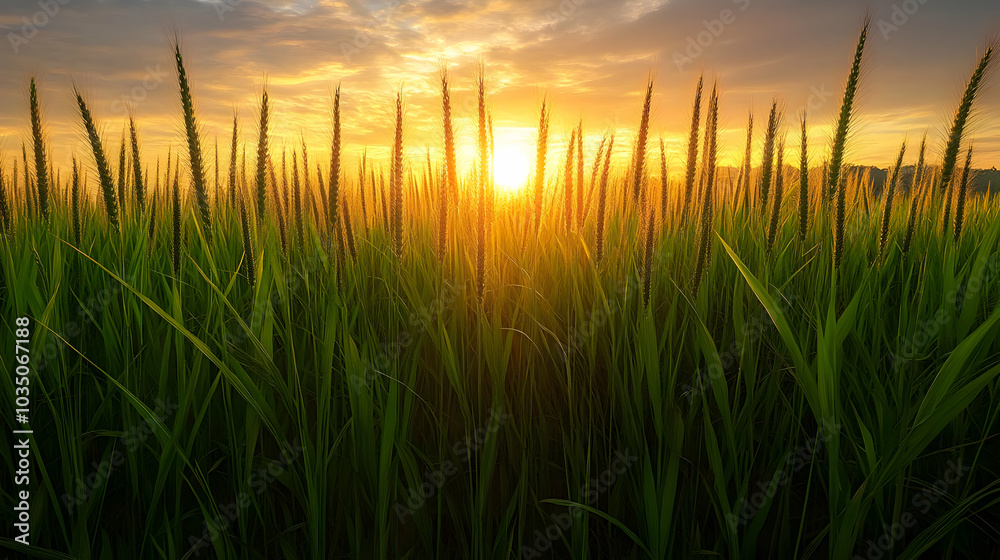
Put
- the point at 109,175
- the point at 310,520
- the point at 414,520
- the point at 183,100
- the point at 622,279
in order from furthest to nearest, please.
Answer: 1. the point at 622,279
2. the point at 109,175
3. the point at 183,100
4. the point at 414,520
5. the point at 310,520

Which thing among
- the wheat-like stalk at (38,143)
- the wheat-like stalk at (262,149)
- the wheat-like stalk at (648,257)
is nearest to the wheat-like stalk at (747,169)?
the wheat-like stalk at (648,257)

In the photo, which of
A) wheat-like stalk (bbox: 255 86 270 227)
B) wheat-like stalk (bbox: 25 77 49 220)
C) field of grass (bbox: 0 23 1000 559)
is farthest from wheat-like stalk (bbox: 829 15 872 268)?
wheat-like stalk (bbox: 25 77 49 220)

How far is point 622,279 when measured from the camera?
2289 millimetres

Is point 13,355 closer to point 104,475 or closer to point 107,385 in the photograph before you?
point 107,385

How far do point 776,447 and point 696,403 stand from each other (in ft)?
1.05

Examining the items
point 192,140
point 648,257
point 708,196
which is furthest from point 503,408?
point 192,140

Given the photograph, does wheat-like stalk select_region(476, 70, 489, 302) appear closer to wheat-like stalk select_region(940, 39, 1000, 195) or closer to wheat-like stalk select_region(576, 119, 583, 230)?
wheat-like stalk select_region(576, 119, 583, 230)

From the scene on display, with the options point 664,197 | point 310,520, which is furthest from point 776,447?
point 310,520

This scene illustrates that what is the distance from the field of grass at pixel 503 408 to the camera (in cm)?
140

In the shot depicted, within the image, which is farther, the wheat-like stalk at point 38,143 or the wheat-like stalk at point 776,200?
the wheat-like stalk at point 38,143

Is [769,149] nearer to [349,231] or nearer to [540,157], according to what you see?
[540,157]

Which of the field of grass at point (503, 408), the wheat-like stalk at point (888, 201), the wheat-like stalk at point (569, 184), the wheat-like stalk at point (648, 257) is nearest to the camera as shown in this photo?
the field of grass at point (503, 408)

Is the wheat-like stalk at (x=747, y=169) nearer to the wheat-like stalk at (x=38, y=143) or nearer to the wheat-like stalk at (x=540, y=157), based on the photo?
the wheat-like stalk at (x=540, y=157)

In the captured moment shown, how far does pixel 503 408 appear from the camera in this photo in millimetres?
1656
